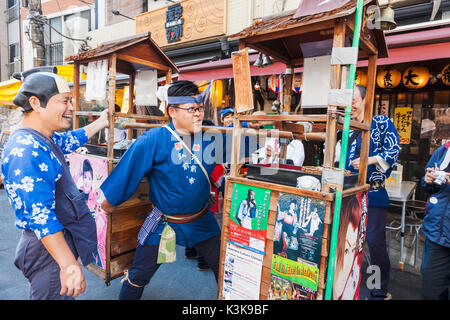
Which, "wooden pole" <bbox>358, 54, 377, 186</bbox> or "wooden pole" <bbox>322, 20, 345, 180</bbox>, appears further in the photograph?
"wooden pole" <bbox>358, 54, 377, 186</bbox>

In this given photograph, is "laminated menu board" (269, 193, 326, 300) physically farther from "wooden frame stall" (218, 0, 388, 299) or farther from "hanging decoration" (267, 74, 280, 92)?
"hanging decoration" (267, 74, 280, 92)

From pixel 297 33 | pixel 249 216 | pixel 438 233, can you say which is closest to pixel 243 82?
pixel 297 33

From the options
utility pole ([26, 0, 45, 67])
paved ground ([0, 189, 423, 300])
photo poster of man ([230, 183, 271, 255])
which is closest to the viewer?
photo poster of man ([230, 183, 271, 255])

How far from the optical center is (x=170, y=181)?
2588 mm

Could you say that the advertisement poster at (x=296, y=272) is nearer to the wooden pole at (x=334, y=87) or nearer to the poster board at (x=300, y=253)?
the poster board at (x=300, y=253)

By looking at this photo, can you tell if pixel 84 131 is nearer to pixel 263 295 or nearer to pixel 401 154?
pixel 263 295

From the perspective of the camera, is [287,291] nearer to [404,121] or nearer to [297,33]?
[297,33]

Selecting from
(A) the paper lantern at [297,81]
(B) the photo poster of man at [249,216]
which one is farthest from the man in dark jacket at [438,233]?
(A) the paper lantern at [297,81]

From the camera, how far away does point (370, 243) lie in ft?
10.3

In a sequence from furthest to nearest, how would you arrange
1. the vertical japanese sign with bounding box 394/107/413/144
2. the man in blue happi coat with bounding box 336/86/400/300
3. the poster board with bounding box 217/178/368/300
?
the vertical japanese sign with bounding box 394/107/413/144 < the man in blue happi coat with bounding box 336/86/400/300 < the poster board with bounding box 217/178/368/300

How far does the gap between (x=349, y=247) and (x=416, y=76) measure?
524 centimetres

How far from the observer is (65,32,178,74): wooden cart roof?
3.16 metres

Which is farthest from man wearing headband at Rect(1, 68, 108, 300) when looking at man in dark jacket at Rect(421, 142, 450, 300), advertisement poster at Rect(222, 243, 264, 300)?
man in dark jacket at Rect(421, 142, 450, 300)

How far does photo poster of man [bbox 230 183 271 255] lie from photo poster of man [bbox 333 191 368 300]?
19.7 inches
